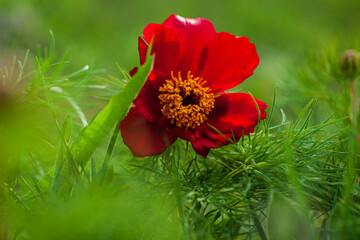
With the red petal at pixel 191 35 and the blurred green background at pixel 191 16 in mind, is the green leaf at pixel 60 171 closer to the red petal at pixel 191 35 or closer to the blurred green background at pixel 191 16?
the red petal at pixel 191 35

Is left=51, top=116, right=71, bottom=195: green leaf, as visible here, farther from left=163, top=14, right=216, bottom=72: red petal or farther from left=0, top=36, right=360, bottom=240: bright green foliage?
left=163, top=14, right=216, bottom=72: red petal

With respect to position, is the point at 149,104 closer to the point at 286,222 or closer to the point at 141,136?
the point at 141,136

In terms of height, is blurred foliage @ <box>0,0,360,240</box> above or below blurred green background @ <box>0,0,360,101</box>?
below

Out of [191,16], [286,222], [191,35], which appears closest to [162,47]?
[191,35]

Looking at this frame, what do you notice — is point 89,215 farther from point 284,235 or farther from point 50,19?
point 50,19

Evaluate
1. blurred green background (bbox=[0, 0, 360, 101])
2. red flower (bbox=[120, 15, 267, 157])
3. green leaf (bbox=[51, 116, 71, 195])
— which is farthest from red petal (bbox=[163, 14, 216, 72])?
blurred green background (bbox=[0, 0, 360, 101])

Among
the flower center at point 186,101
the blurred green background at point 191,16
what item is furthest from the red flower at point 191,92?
the blurred green background at point 191,16

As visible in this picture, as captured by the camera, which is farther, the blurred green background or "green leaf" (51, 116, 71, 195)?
the blurred green background
